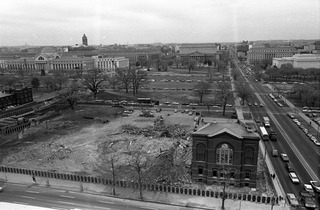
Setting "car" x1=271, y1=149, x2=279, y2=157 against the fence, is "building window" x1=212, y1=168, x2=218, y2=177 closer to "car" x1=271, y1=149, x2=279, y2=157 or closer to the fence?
the fence

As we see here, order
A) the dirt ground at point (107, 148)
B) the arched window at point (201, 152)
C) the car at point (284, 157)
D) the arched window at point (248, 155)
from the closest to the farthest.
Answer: the arched window at point (248, 155)
the arched window at point (201, 152)
the dirt ground at point (107, 148)
the car at point (284, 157)

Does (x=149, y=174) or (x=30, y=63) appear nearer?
(x=149, y=174)

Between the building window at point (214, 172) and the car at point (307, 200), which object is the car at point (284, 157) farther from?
the building window at point (214, 172)

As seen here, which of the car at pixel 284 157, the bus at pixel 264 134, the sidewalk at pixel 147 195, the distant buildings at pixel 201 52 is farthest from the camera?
the distant buildings at pixel 201 52

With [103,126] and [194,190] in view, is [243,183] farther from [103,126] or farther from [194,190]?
[103,126]

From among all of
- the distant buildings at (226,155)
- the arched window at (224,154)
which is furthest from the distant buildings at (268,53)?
the arched window at (224,154)

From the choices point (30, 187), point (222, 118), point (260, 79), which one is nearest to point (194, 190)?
point (30, 187)

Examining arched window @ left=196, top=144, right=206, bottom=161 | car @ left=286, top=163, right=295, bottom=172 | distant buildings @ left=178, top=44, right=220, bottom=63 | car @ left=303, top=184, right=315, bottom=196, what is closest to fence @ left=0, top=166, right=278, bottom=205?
arched window @ left=196, top=144, right=206, bottom=161
